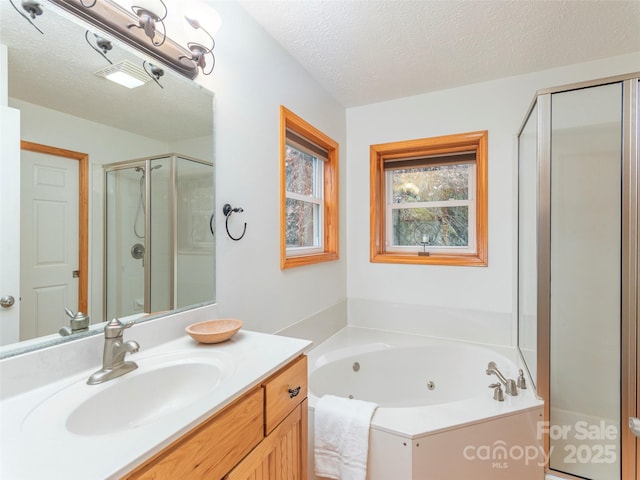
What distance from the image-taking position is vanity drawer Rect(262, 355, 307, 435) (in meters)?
0.89

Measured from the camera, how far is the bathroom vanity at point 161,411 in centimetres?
55

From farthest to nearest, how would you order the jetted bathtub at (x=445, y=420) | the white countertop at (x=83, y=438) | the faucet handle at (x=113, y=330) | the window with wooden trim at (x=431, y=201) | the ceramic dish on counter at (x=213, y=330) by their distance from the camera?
the window with wooden trim at (x=431, y=201), the jetted bathtub at (x=445, y=420), the ceramic dish on counter at (x=213, y=330), the faucet handle at (x=113, y=330), the white countertop at (x=83, y=438)

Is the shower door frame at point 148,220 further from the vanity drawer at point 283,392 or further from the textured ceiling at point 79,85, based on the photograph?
the vanity drawer at point 283,392

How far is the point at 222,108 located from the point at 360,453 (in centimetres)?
164

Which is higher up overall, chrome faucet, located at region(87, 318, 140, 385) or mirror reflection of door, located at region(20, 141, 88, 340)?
mirror reflection of door, located at region(20, 141, 88, 340)

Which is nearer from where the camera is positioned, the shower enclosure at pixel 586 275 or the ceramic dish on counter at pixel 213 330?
the ceramic dish on counter at pixel 213 330

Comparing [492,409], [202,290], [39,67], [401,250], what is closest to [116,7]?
[39,67]

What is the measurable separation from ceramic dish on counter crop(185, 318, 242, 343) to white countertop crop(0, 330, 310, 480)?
0.23 metres

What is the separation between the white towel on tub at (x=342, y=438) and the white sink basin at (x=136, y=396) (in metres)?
0.66

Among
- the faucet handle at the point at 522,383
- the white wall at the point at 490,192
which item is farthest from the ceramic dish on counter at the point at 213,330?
the white wall at the point at 490,192

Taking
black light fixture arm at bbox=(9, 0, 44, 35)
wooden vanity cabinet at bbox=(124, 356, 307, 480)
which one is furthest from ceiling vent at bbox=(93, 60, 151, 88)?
wooden vanity cabinet at bbox=(124, 356, 307, 480)

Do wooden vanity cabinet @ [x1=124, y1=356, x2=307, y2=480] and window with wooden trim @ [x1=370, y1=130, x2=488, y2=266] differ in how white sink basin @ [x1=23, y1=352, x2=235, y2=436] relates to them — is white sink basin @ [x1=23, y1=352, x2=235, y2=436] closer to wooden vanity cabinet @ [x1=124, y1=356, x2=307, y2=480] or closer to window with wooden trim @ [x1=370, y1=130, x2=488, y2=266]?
wooden vanity cabinet @ [x1=124, y1=356, x2=307, y2=480]

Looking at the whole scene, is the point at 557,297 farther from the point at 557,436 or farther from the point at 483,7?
the point at 483,7

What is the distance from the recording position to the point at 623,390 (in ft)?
4.73
